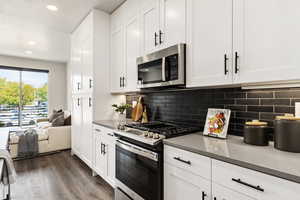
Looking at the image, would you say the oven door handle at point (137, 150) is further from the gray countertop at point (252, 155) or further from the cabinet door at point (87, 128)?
the cabinet door at point (87, 128)

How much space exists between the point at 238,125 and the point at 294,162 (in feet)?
2.26

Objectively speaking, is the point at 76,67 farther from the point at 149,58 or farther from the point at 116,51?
the point at 149,58

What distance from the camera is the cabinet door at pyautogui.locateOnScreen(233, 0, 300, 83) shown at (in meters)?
1.00

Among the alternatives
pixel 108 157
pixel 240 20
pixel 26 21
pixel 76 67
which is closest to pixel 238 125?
pixel 240 20

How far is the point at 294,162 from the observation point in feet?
2.86

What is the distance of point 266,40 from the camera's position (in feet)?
3.65

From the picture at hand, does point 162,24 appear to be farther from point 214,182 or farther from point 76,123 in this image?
point 76,123

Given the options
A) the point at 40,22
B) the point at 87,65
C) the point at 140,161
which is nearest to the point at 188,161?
the point at 140,161

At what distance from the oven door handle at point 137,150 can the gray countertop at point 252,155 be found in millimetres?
192

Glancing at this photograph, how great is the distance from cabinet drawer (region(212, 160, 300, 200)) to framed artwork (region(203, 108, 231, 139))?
48cm

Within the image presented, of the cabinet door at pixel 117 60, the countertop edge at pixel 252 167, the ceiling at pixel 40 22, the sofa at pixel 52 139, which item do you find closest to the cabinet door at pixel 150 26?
the cabinet door at pixel 117 60

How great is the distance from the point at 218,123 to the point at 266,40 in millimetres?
731

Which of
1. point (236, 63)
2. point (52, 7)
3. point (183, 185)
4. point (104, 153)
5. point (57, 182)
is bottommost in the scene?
point (57, 182)

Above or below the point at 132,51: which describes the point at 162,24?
above
